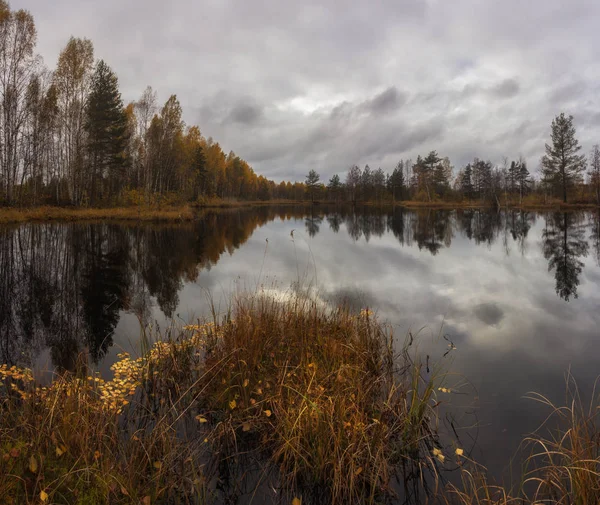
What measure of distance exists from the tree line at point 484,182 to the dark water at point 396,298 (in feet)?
133

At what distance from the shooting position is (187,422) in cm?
414

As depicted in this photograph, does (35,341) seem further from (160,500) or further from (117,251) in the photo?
(117,251)

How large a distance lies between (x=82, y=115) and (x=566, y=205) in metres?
65.2

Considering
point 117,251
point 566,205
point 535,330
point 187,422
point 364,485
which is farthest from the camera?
point 566,205

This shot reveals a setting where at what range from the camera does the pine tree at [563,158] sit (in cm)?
5147

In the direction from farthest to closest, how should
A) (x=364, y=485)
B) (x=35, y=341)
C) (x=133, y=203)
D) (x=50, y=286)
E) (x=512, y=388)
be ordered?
(x=133, y=203), (x=50, y=286), (x=35, y=341), (x=512, y=388), (x=364, y=485)

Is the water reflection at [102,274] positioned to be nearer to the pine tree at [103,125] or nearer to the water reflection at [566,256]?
the water reflection at [566,256]

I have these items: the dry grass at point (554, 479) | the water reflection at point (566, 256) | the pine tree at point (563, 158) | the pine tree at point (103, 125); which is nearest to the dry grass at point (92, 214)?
the pine tree at point (103, 125)

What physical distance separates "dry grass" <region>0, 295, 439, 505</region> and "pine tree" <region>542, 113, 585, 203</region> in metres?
61.4

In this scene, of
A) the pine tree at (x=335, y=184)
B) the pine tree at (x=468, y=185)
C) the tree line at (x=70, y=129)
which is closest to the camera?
the tree line at (x=70, y=129)

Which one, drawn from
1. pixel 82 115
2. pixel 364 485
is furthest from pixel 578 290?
pixel 82 115

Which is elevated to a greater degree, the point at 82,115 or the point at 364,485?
the point at 82,115

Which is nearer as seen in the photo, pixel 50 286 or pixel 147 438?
pixel 147 438

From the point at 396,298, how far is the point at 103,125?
118 ft
